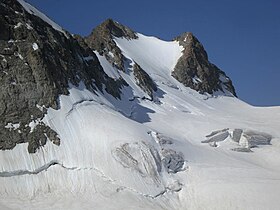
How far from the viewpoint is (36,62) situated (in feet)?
102

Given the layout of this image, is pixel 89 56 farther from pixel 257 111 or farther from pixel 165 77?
pixel 257 111

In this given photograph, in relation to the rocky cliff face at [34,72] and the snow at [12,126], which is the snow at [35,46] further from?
the snow at [12,126]

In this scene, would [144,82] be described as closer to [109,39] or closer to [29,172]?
[109,39]

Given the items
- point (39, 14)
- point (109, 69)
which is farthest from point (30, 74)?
point (109, 69)

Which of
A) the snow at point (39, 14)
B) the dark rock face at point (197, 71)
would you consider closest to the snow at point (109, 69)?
the snow at point (39, 14)

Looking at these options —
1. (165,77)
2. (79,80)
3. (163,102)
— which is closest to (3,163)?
(79,80)

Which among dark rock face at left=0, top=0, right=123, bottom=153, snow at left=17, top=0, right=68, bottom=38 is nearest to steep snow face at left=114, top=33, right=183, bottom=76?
snow at left=17, top=0, right=68, bottom=38

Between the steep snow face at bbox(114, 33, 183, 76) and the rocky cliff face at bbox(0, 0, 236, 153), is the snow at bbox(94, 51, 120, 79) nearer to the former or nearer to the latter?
the rocky cliff face at bbox(0, 0, 236, 153)

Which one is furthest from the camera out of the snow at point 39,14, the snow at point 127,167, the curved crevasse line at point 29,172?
the snow at point 39,14

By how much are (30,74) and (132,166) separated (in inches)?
386

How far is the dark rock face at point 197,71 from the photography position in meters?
60.0

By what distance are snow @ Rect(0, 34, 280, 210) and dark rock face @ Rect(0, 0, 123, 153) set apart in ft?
1.96

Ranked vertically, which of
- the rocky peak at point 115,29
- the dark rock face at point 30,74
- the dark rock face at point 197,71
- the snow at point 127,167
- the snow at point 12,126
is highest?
the rocky peak at point 115,29

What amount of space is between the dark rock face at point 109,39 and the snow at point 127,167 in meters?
13.8
